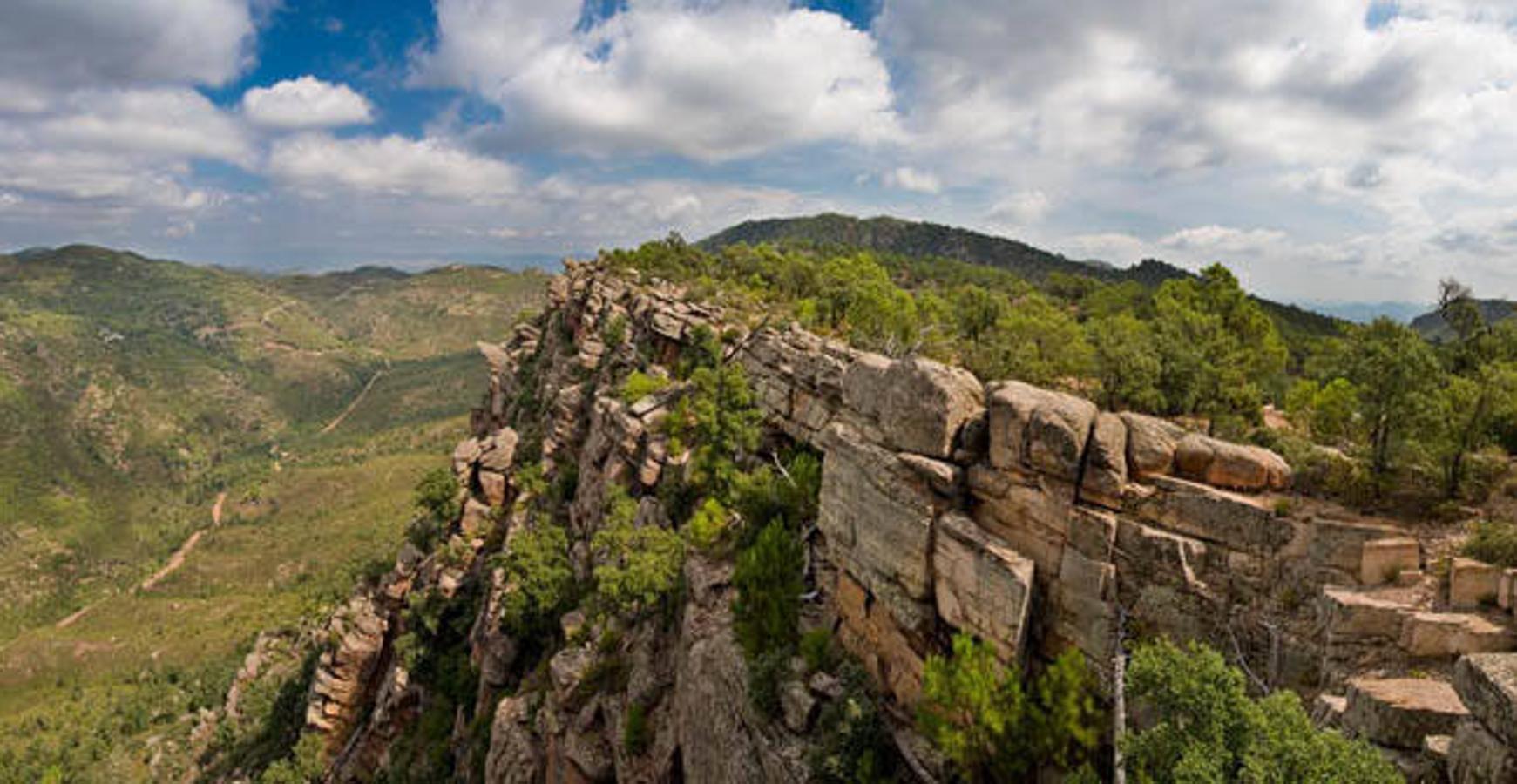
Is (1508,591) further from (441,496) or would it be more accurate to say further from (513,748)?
(441,496)

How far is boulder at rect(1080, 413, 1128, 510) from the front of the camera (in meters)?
18.5

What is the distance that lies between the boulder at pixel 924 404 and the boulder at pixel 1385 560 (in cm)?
1062

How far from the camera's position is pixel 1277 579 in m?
16.5

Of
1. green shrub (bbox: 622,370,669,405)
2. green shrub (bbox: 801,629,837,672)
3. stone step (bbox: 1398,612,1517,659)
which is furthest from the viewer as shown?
green shrub (bbox: 622,370,669,405)

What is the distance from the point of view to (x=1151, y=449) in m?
18.6

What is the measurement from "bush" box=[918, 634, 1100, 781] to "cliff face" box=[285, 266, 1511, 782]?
1.17m

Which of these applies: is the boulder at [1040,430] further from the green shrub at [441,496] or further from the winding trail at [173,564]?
the winding trail at [173,564]

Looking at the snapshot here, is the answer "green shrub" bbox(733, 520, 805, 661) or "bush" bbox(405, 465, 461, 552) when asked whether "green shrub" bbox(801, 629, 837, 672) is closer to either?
"green shrub" bbox(733, 520, 805, 661)

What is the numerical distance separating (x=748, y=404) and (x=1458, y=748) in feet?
119

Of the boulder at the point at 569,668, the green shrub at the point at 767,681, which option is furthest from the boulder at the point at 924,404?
the boulder at the point at 569,668

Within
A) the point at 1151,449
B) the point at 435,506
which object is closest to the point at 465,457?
the point at 435,506

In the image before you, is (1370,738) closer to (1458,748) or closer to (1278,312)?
(1458,748)

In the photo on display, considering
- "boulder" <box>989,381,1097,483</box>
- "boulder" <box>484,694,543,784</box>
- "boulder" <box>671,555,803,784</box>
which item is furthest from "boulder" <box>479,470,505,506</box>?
"boulder" <box>989,381,1097,483</box>

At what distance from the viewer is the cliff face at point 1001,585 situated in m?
15.5
